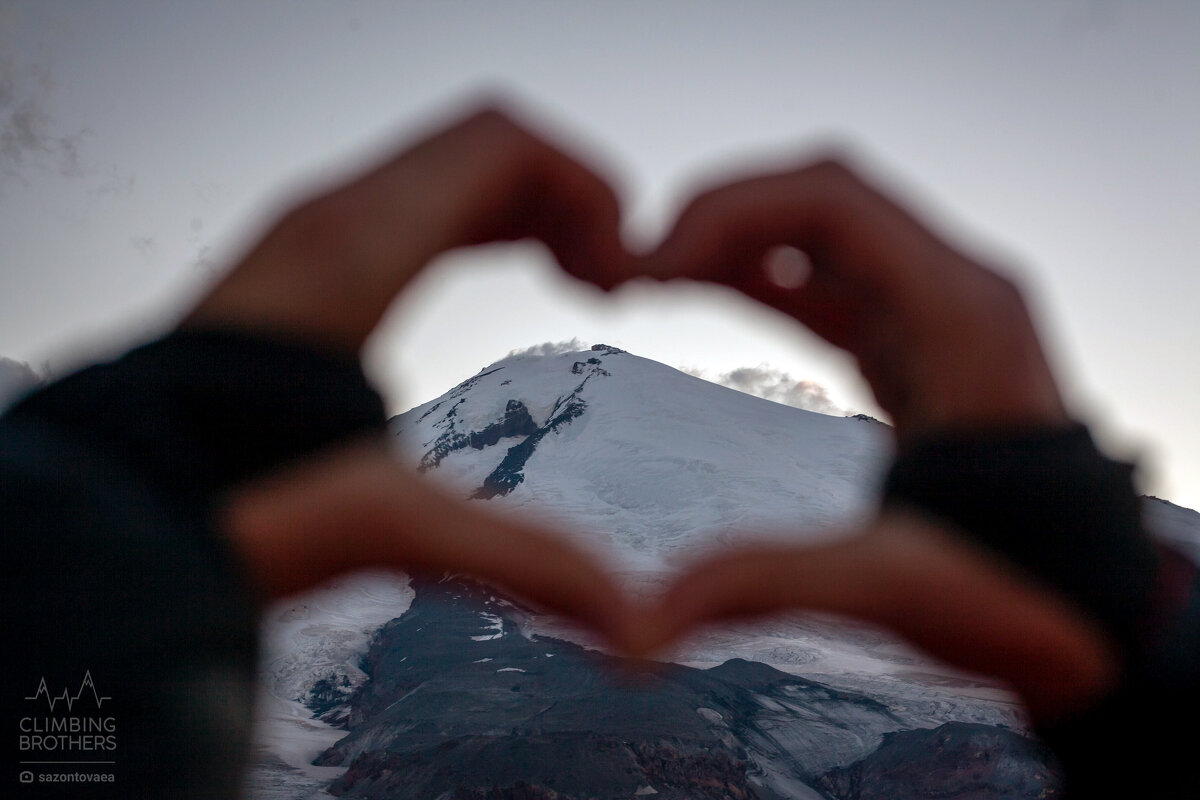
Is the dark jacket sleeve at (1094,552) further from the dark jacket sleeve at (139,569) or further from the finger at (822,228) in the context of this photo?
the dark jacket sleeve at (139,569)

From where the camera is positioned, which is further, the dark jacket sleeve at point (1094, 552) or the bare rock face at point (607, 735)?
the bare rock face at point (607, 735)

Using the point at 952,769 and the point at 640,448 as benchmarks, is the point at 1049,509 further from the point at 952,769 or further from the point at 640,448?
the point at 640,448

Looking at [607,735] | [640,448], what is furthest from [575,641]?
[640,448]

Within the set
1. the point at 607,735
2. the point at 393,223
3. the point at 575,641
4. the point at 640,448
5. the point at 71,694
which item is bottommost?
the point at 607,735

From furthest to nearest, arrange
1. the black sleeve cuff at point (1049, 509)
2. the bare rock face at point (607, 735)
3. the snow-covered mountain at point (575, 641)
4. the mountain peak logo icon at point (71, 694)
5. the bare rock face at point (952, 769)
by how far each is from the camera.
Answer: the snow-covered mountain at point (575, 641), the bare rock face at point (952, 769), the bare rock face at point (607, 735), the black sleeve cuff at point (1049, 509), the mountain peak logo icon at point (71, 694)

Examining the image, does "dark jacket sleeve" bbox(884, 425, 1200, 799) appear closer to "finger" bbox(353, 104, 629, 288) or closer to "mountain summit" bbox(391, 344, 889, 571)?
"finger" bbox(353, 104, 629, 288)

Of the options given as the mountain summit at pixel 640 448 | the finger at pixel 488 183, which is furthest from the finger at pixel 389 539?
the mountain summit at pixel 640 448

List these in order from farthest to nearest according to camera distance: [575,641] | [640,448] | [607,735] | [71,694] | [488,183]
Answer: [640,448] < [607,735] < [575,641] < [488,183] < [71,694]

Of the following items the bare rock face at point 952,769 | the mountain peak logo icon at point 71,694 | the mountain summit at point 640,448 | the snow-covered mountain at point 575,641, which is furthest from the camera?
the mountain summit at point 640,448
